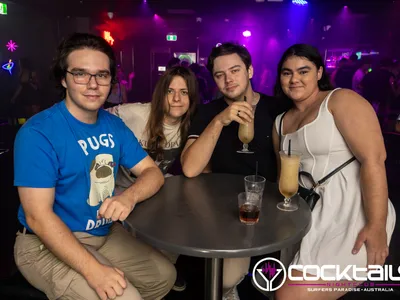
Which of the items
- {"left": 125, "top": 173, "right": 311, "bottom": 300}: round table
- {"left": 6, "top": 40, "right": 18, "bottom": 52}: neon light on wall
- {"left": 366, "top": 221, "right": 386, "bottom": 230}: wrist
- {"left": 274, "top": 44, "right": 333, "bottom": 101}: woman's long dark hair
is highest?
{"left": 6, "top": 40, "right": 18, "bottom": 52}: neon light on wall

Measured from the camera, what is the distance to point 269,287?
1830mm

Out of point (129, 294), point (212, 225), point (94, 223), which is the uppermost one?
point (212, 225)

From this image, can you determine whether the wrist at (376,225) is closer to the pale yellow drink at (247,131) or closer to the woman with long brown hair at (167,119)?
the pale yellow drink at (247,131)

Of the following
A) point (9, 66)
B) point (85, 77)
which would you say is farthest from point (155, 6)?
point (85, 77)

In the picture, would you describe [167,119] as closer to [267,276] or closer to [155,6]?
[267,276]

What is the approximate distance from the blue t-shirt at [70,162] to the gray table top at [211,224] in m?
0.30

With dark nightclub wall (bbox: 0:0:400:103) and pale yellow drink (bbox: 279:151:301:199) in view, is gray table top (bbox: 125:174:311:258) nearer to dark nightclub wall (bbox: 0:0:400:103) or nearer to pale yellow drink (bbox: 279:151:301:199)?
pale yellow drink (bbox: 279:151:301:199)

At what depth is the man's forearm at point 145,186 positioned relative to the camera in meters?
1.51

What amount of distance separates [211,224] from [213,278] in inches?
16.1

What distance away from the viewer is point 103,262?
1.49 meters

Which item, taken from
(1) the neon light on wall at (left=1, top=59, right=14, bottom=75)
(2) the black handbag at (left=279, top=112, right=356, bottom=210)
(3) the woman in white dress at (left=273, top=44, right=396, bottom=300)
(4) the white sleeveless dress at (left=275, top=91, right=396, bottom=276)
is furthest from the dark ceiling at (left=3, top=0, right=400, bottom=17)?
(2) the black handbag at (left=279, top=112, right=356, bottom=210)

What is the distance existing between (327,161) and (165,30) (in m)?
9.91

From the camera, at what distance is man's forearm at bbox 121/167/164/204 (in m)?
1.51

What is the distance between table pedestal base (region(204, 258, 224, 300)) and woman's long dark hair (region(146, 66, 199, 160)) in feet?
3.50
